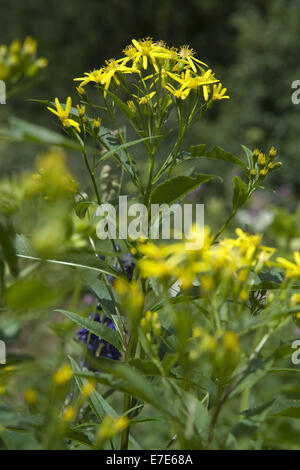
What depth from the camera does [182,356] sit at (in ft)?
1.38

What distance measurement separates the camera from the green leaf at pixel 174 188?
591 millimetres

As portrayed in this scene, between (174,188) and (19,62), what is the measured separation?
0.25 m

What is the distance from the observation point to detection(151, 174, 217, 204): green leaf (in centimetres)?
59

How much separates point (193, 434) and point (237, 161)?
337 millimetres

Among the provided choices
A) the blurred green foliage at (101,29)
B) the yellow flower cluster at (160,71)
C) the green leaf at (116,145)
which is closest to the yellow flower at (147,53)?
the yellow flower cluster at (160,71)

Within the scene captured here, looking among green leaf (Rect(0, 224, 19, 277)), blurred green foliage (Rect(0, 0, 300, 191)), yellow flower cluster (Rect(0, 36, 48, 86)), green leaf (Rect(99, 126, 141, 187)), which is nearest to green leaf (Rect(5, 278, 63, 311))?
green leaf (Rect(0, 224, 19, 277))

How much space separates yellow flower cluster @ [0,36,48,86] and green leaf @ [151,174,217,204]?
8.8 inches

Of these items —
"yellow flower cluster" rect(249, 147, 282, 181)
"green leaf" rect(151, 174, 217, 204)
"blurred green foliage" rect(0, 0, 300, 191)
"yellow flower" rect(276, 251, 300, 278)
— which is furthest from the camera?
"blurred green foliage" rect(0, 0, 300, 191)

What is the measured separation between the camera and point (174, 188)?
60 cm

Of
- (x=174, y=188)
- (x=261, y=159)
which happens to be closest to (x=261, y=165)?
(x=261, y=159)

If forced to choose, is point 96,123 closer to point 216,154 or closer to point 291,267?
point 216,154

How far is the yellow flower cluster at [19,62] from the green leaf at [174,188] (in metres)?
0.22

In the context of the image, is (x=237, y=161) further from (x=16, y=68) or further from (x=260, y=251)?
(x=16, y=68)

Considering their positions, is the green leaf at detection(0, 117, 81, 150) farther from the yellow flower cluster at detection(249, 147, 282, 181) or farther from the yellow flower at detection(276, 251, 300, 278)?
the yellow flower cluster at detection(249, 147, 282, 181)
